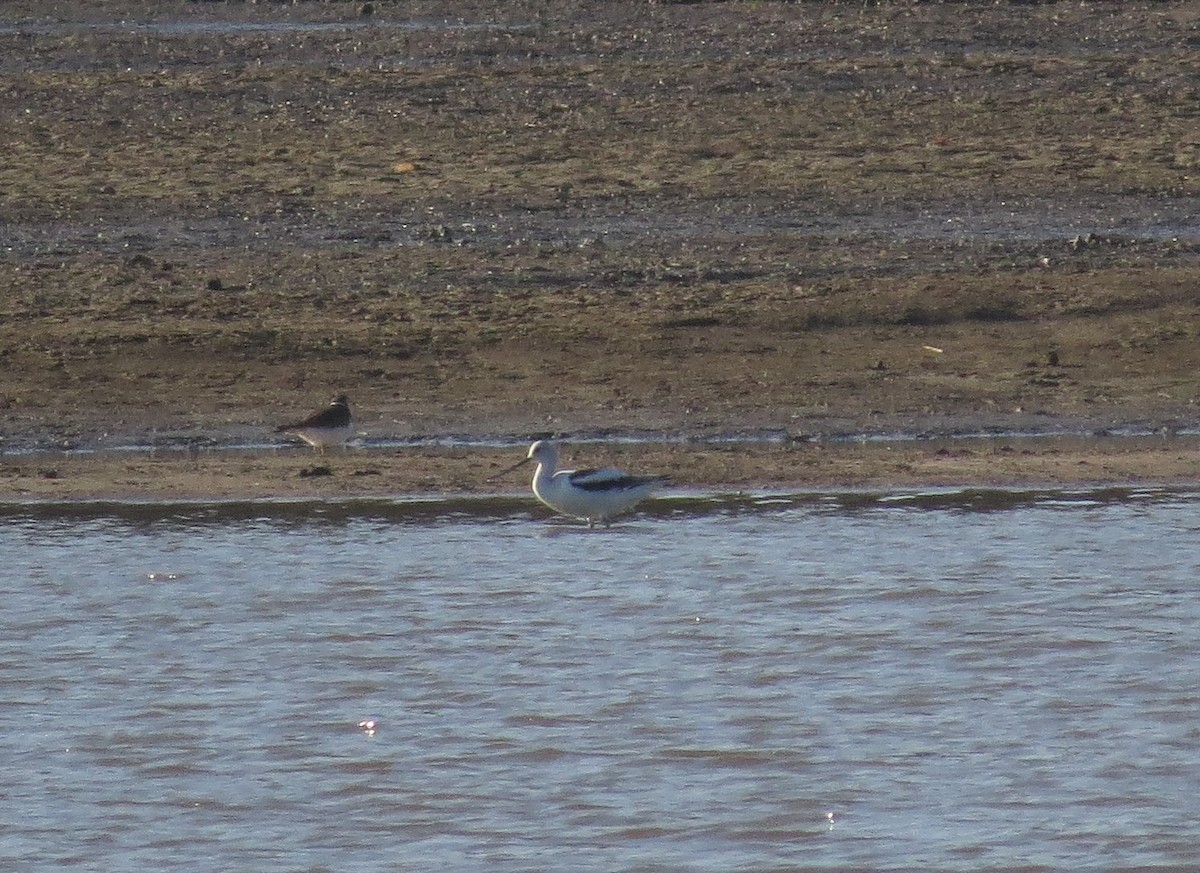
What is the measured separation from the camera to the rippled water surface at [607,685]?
576cm

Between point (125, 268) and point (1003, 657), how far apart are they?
611 cm

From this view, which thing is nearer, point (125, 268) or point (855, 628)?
point (855, 628)

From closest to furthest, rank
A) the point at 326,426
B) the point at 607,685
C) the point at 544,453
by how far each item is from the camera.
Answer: the point at 607,685, the point at 544,453, the point at 326,426

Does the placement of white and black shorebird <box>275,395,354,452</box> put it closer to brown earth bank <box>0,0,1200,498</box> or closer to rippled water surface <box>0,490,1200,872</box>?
brown earth bank <box>0,0,1200,498</box>

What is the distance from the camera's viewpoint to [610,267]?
38.8 feet

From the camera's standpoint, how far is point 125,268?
11914 mm

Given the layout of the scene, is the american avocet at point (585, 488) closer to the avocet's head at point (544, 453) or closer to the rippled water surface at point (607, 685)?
the avocet's head at point (544, 453)

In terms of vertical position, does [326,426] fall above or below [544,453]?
above

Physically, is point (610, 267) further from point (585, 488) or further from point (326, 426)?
point (585, 488)

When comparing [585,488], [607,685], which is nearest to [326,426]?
[585,488]

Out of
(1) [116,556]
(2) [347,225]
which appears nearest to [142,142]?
(2) [347,225]

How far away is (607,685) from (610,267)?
5101 mm

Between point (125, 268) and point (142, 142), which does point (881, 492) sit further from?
point (142, 142)

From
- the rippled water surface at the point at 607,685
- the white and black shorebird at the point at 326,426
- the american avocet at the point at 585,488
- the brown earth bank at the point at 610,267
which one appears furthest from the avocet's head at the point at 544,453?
the white and black shorebird at the point at 326,426
